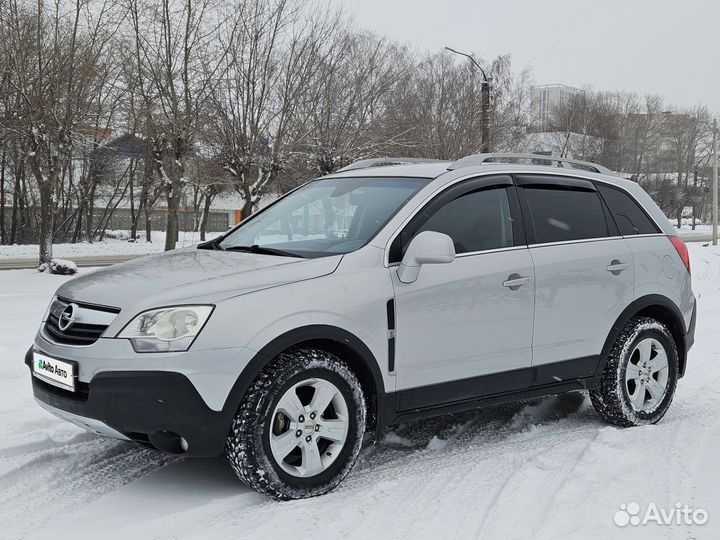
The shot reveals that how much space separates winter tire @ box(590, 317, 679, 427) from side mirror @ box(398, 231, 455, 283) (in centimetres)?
176

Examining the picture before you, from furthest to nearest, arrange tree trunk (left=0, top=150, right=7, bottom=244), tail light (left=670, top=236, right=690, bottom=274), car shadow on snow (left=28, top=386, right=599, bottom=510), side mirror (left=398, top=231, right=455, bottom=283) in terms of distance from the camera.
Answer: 1. tree trunk (left=0, top=150, right=7, bottom=244)
2. tail light (left=670, top=236, right=690, bottom=274)
3. side mirror (left=398, top=231, right=455, bottom=283)
4. car shadow on snow (left=28, top=386, right=599, bottom=510)

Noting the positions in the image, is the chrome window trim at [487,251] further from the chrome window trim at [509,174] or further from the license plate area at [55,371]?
the license plate area at [55,371]

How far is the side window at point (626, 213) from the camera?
215 inches

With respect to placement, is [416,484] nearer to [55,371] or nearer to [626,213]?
[55,371]

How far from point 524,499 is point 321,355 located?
1.23 metres

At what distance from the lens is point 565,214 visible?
515 centimetres

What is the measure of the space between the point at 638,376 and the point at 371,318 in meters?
2.32

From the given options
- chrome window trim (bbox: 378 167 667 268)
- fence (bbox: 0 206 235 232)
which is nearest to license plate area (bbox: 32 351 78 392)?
chrome window trim (bbox: 378 167 667 268)

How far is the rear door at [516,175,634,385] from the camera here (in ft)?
15.8

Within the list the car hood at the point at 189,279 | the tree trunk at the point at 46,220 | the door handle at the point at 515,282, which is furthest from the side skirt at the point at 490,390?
the tree trunk at the point at 46,220

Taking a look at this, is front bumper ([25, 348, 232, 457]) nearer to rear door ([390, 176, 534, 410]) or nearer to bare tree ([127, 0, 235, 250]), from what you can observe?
rear door ([390, 176, 534, 410])

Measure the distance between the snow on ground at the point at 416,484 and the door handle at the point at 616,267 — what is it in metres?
1.05

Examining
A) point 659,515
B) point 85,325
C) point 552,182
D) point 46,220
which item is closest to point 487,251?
point 552,182

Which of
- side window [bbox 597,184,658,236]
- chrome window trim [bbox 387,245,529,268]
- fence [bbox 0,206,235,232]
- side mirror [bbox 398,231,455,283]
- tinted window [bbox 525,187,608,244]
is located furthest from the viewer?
fence [bbox 0,206,235,232]
